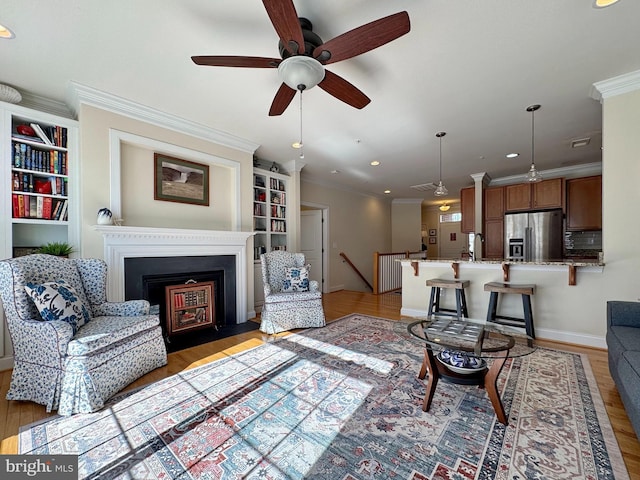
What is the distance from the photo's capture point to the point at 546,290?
3125mm

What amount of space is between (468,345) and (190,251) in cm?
311

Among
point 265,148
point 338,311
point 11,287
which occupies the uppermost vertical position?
point 265,148

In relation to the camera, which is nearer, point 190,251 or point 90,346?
point 90,346

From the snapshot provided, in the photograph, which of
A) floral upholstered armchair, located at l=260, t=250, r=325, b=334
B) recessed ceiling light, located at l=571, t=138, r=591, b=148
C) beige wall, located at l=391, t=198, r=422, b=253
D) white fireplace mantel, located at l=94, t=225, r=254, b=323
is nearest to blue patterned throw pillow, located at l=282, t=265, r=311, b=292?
floral upholstered armchair, located at l=260, t=250, r=325, b=334

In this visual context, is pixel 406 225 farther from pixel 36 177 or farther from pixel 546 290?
pixel 36 177

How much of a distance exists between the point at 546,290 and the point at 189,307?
437cm

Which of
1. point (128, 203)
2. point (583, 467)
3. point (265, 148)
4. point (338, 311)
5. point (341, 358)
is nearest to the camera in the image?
point (583, 467)

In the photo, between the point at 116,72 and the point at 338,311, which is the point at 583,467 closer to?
the point at 338,311

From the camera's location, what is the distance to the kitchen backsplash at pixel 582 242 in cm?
491

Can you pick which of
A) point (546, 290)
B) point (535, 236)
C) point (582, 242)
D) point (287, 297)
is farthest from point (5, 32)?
point (582, 242)

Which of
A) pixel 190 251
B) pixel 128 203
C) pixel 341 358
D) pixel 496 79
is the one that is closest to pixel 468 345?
Result: pixel 341 358

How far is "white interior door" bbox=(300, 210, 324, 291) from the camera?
6230 millimetres

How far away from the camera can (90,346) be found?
1.81 meters

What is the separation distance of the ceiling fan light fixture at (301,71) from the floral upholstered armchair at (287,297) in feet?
7.62
